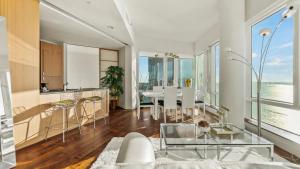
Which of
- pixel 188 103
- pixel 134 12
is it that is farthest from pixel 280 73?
pixel 134 12

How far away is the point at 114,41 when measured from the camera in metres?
6.25

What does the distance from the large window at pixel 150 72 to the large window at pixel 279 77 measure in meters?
4.36

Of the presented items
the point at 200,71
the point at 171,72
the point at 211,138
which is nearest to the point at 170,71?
the point at 171,72

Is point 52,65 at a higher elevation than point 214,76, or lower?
higher

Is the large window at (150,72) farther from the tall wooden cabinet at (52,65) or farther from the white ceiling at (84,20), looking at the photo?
the tall wooden cabinet at (52,65)

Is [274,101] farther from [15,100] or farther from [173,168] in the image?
[15,100]

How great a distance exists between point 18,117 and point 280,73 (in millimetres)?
4390

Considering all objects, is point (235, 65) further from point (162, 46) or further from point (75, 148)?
point (162, 46)

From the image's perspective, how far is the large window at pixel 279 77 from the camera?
112 inches

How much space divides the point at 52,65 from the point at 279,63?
588cm

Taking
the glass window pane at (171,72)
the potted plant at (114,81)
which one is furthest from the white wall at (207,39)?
the potted plant at (114,81)

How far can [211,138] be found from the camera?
2.32 metres

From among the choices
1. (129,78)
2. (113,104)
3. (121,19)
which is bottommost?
(113,104)

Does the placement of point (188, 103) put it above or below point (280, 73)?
below
